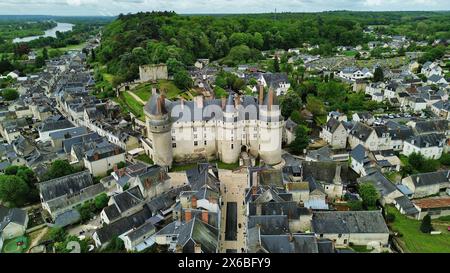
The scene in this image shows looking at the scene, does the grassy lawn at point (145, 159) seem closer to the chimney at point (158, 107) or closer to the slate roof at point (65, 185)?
the chimney at point (158, 107)

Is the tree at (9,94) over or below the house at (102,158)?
over

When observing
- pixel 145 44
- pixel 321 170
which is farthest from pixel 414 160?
pixel 145 44

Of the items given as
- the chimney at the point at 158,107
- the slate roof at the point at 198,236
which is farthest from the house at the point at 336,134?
the slate roof at the point at 198,236

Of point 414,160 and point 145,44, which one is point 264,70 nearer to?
point 145,44

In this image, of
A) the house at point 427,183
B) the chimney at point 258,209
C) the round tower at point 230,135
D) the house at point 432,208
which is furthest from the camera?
the round tower at point 230,135

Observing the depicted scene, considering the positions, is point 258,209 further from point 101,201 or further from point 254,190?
point 101,201

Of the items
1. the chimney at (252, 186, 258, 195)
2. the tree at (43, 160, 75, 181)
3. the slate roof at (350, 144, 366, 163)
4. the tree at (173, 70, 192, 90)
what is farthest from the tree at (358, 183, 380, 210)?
the tree at (173, 70, 192, 90)
